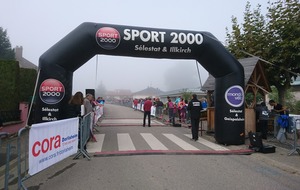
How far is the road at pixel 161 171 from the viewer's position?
5.82 metres

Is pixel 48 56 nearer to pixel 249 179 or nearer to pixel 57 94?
pixel 57 94

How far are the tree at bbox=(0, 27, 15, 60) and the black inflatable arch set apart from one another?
5877 centimetres

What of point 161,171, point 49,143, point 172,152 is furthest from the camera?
point 172,152

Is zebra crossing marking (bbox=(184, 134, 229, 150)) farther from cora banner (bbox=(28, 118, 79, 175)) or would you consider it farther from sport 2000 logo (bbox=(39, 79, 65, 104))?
sport 2000 logo (bbox=(39, 79, 65, 104))

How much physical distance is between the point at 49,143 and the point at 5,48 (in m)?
66.8

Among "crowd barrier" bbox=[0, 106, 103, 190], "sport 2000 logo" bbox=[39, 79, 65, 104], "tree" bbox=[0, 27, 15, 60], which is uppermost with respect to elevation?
"tree" bbox=[0, 27, 15, 60]

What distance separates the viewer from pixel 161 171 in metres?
6.86

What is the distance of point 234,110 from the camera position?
10773 millimetres

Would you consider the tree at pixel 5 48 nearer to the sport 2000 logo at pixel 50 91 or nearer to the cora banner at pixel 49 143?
the sport 2000 logo at pixel 50 91

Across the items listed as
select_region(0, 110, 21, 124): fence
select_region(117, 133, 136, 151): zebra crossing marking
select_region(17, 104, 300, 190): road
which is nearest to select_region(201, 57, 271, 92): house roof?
select_region(17, 104, 300, 190): road

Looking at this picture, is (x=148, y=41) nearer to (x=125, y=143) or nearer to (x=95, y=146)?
(x=125, y=143)

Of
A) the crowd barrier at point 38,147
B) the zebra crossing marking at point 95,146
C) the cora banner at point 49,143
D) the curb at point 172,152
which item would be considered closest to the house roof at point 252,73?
the curb at point 172,152

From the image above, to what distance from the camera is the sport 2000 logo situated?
9.84 metres

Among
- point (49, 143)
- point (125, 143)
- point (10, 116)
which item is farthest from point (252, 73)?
point (10, 116)
